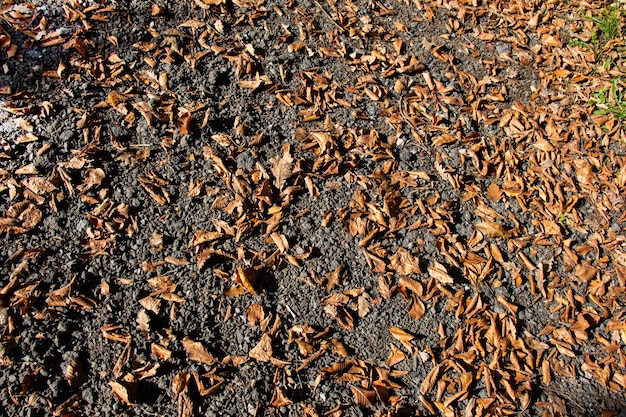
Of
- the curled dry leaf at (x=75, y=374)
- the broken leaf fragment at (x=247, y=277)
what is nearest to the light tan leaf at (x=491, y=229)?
the broken leaf fragment at (x=247, y=277)

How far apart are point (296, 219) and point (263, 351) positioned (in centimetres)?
76

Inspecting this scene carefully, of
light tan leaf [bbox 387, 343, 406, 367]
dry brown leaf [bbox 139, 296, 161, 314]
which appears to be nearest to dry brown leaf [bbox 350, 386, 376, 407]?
light tan leaf [bbox 387, 343, 406, 367]

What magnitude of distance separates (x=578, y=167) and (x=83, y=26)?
331 centimetres

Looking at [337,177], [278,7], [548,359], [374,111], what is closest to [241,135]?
[337,177]

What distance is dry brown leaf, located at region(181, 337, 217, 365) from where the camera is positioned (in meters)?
2.48

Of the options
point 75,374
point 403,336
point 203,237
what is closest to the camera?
point 75,374

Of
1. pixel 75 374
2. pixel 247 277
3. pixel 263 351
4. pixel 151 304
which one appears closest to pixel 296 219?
pixel 247 277

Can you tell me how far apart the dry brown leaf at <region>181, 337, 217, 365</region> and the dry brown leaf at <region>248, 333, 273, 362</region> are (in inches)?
7.2

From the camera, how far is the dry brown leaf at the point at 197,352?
2.48 m

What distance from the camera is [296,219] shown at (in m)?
2.96

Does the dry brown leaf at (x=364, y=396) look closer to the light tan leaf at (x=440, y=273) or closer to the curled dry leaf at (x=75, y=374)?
the light tan leaf at (x=440, y=273)

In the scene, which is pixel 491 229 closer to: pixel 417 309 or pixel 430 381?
pixel 417 309

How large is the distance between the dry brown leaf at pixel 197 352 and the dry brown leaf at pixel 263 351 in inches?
7.2

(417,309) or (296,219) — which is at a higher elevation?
(296,219)
